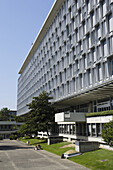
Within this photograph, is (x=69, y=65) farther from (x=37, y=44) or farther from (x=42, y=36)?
(x=37, y=44)

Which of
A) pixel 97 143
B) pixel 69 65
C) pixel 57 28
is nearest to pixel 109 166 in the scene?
pixel 97 143

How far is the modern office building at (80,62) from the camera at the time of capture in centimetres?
3984

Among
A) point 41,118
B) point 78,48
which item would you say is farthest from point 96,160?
point 41,118

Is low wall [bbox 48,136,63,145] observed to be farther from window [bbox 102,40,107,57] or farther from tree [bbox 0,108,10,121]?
tree [bbox 0,108,10,121]

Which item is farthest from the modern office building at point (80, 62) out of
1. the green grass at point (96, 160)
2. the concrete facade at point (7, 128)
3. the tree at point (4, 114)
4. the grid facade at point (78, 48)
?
the tree at point (4, 114)

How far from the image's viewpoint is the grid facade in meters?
39.8

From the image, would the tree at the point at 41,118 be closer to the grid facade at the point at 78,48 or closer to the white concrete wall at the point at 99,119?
the grid facade at the point at 78,48

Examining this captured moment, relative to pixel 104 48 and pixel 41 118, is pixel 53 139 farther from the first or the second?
pixel 104 48

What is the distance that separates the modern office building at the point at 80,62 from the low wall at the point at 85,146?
12.1ft

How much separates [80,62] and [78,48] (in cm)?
338

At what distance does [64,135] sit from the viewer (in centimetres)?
5922

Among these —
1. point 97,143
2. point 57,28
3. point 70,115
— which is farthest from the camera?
point 57,28

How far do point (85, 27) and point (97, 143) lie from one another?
2375 centimetres

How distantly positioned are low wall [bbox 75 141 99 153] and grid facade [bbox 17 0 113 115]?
10896 mm
